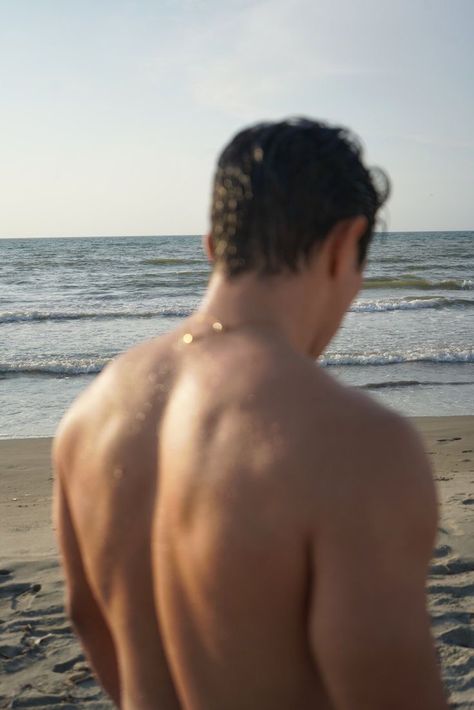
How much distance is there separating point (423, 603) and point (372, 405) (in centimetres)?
30

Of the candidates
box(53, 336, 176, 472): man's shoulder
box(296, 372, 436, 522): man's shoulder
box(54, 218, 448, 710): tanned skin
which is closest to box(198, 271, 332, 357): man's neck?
box(54, 218, 448, 710): tanned skin

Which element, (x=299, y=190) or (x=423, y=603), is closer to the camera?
(x=423, y=603)

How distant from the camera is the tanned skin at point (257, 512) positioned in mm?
1178

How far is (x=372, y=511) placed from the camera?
1162mm

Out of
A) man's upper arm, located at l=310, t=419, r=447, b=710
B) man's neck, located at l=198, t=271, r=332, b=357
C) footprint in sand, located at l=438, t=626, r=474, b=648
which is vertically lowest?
footprint in sand, located at l=438, t=626, r=474, b=648

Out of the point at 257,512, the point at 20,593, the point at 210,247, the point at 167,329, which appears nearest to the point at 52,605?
the point at 20,593

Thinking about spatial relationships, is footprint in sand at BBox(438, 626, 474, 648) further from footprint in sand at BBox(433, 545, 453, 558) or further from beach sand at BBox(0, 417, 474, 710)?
footprint in sand at BBox(433, 545, 453, 558)

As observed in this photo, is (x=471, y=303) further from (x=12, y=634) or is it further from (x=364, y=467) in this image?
(x=364, y=467)

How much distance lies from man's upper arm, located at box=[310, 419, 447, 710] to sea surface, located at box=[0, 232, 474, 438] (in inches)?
32.5

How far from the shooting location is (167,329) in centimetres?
1655

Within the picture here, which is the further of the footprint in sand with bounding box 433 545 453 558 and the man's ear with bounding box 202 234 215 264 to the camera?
the footprint in sand with bounding box 433 545 453 558

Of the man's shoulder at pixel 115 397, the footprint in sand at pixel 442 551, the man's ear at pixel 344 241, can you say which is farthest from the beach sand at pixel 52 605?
the man's ear at pixel 344 241

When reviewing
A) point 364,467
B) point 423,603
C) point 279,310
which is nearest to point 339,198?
point 279,310

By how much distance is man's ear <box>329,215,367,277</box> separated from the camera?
144 cm
